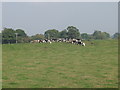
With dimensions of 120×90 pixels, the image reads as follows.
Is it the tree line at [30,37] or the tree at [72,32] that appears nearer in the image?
the tree line at [30,37]

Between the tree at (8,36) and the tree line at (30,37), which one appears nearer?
the tree at (8,36)

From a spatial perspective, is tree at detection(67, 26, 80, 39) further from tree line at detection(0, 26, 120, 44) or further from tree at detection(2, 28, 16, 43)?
tree at detection(2, 28, 16, 43)

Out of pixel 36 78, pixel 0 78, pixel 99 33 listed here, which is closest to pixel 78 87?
pixel 36 78

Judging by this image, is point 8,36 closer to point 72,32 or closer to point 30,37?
point 30,37

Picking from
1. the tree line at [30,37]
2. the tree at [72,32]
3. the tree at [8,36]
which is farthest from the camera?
the tree at [72,32]

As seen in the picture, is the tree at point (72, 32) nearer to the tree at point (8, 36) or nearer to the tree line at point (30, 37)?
the tree line at point (30, 37)

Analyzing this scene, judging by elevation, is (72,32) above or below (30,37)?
above

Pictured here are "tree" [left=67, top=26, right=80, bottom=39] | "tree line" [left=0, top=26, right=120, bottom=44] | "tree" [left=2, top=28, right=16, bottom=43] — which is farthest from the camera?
"tree" [left=67, top=26, right=80, bottom=39]

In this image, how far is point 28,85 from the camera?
35.7ft

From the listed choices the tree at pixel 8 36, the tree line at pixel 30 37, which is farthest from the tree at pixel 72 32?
the tree at pixel 8 36

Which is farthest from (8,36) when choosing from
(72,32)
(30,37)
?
(72,32)

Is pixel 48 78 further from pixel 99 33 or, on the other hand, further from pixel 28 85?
pixel 99 33

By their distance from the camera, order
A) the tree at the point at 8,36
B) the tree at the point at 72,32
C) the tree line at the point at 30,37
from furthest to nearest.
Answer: the tree at the point at 72,32
the tree line at the point at 30,37
the tree at the point at 8,36

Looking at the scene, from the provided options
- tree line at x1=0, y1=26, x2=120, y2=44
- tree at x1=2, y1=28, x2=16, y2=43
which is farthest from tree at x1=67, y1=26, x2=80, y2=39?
tree at x1=2, y1=28, x2=16, y2=43
